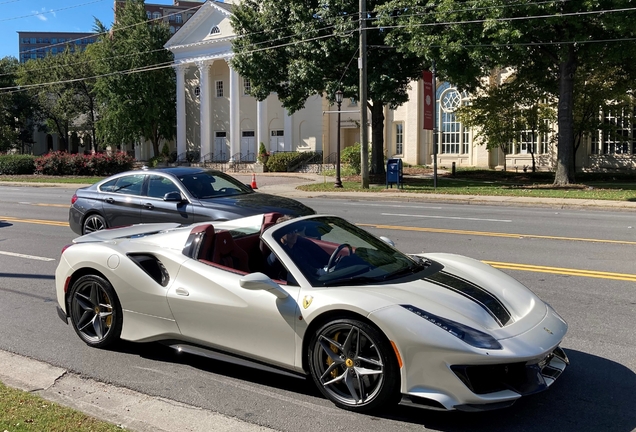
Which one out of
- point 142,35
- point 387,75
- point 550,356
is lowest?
point 550,356

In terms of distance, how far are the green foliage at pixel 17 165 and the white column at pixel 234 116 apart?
48.5ft

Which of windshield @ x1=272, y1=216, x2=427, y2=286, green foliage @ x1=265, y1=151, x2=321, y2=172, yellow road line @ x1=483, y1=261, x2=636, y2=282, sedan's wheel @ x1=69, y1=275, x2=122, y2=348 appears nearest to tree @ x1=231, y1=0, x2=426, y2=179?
green foliage @ x1=265, y1=151, x2=321, y2=172

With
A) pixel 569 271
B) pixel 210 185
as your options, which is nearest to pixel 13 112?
pixel 210 185

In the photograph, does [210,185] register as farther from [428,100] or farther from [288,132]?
[288,132]

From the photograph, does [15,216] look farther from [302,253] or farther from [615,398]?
[615,398]

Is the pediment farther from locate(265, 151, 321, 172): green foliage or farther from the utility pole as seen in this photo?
the utility pole

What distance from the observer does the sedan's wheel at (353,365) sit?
3.97 meters

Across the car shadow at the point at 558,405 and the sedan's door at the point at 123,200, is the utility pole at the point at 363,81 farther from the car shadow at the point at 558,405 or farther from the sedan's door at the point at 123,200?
the car shadow at the point at 558,405

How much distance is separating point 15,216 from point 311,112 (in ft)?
106

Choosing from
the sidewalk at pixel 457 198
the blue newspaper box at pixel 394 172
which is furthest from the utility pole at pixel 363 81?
the sidewalk at pixel 457 198

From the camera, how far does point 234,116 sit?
47531mm

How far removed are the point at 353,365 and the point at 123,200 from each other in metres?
7.88

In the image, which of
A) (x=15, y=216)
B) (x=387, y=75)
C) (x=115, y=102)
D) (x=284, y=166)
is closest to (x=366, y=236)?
(x=15, y=216)

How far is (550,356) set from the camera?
4230 mm
